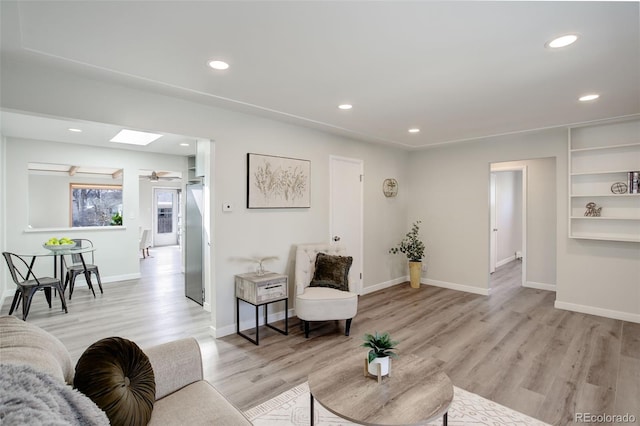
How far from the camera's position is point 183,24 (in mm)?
1883

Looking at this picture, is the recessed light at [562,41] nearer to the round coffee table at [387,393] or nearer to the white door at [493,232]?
the round coffee table at [387,393]

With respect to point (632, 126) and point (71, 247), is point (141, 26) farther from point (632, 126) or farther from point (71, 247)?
point (632, 126)

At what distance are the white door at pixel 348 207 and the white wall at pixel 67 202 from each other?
385 centimetres

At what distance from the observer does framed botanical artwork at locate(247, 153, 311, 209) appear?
3.78 meters

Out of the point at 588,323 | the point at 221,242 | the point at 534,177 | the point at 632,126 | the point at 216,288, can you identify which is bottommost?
the point at 588,323

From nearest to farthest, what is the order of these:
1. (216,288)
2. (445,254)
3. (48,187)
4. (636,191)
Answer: (216,288) → (636,191) → (445,254) → (48,187)

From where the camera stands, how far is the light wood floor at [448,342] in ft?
8.21

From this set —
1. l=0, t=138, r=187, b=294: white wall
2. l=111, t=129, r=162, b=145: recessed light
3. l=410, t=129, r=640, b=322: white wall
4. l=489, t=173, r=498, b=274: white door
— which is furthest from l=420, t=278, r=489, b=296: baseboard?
l=0, t=138, r=187, b=294: white wall

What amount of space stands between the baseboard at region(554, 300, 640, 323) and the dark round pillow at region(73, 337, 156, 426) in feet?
16.8

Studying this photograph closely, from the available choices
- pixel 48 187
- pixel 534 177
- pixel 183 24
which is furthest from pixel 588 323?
pixel 48 187

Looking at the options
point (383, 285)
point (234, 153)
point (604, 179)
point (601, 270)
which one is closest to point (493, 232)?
point (601, 270)

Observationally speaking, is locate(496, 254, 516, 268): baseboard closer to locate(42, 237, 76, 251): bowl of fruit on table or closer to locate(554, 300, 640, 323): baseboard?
locate(554, 300, 640, 323): baseboard

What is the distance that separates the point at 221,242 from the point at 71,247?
10.0 ft

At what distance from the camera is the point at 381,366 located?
6.04 ft
